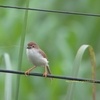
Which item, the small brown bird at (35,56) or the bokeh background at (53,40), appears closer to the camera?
the small brown bird at (35,56)

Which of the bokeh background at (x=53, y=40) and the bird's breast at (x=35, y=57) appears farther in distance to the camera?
the bokeh background at (x=53, y=40)

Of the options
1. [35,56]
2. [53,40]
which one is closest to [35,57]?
[35,56]

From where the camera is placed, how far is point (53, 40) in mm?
5293

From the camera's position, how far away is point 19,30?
17.4 feet

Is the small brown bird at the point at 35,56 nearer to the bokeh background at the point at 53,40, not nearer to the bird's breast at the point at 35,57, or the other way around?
the bird's breast at the point at 35,57

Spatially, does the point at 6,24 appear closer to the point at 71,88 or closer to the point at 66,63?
the point at 66,63

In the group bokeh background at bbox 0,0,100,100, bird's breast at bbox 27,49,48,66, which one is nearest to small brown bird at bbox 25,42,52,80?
bird's breast at bbox 27,49,48,66

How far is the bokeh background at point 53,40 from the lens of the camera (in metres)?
4.90

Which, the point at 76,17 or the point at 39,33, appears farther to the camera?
the point at 76,17

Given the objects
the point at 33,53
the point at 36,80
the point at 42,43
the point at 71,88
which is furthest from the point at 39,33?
the point at 71,88

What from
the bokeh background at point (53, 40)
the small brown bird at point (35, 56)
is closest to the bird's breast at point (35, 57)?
the small brown bird at point (35, 56)

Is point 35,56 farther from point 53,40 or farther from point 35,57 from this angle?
point 53,40

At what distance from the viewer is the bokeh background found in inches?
193

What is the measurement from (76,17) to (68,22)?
315mm
